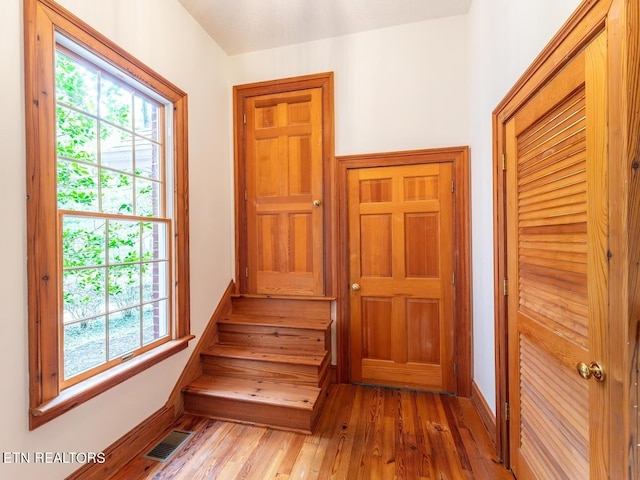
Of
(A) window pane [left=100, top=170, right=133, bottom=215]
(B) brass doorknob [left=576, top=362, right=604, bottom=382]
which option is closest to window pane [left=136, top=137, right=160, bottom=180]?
(A) window pane [left=100, top=170, right=133, bottom=215]

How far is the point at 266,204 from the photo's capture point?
9.13 feet

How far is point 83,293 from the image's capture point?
157 centimetres

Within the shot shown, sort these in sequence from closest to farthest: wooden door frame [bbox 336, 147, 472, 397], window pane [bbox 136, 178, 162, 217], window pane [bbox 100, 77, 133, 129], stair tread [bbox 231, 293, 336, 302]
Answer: window pane [bbox 100, 77, 133, 129] < window pane [bbox 136, 178, 162, 217] < wooden door frame [bbox 336, 147, 472, 397] < stair tread [bbox 231, 293, 336, 302]

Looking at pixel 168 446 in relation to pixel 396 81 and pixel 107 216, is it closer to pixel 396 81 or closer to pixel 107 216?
pixel 107 216

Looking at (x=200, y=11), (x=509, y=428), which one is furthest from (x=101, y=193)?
(x=509, y=428)

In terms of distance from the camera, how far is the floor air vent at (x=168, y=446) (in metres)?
1.74

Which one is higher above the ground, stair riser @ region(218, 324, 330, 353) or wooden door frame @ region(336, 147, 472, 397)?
wooden door frame @ region(336, 147, 472, 397)

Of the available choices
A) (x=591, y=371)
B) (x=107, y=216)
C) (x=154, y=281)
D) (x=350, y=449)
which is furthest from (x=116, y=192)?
(x=591, y=371)

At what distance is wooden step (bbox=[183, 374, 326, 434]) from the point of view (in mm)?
1960

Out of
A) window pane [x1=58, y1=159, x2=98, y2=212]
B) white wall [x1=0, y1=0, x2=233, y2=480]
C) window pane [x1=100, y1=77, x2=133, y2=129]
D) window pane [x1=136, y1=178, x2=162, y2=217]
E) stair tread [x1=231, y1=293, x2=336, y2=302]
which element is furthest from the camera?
stair tread [x1=231, y1=293, x2=336, y2=302]

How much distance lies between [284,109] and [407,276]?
75.8 inches

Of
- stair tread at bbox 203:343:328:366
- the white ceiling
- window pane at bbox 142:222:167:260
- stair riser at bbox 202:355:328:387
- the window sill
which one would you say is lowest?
stair riser at bbox 202:355:328:387

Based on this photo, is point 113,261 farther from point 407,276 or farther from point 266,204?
point 407,276

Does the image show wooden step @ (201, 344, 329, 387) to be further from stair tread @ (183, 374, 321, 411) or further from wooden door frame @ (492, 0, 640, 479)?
wooden door frame @ (492, 0, 640, 479)
